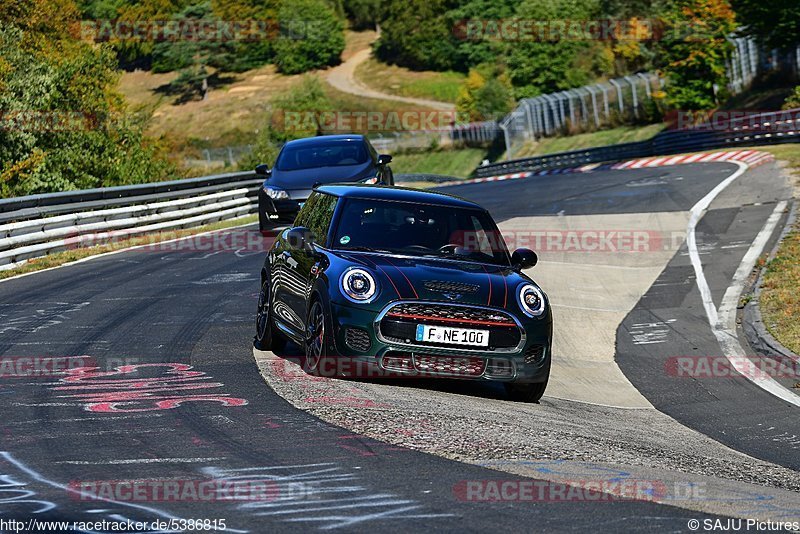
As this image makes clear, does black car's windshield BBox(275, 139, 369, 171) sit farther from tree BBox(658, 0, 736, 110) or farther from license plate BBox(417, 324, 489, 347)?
tree BBox(658, 0, 736, 110)

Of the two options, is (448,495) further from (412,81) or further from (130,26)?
(412,81)

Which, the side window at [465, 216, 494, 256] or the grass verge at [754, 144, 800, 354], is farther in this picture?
the grass verge at [754, 144, 800, 354]

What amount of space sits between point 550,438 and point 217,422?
2.13 metres

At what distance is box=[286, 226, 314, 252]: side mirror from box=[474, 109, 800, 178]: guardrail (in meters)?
28.2

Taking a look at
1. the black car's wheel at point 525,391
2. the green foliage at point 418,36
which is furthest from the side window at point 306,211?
the green foliage at point 418,36

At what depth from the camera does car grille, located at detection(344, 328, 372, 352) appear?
8805 mm

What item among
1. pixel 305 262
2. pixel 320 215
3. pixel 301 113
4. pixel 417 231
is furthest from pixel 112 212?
pixel 301 113

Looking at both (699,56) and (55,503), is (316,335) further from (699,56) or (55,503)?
(699,56)

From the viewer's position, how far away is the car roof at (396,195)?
10242 millimetres

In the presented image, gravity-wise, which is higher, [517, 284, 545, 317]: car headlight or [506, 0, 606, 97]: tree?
[506, 0, 606, 97]: tree

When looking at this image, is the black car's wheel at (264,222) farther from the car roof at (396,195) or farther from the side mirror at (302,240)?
the side mirror at (302,240)

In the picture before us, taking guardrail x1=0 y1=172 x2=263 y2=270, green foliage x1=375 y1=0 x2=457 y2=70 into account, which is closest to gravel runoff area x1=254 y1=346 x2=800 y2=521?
guardrail x1=0 y1=172 x2=263 y2=270

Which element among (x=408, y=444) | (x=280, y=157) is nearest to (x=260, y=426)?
(x=408, y=444)

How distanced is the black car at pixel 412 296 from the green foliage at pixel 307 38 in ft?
402
